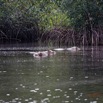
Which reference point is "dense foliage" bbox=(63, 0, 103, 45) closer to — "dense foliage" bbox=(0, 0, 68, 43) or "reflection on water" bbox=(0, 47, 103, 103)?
"dense foliage" bbox=(0, 0, 68, 43)

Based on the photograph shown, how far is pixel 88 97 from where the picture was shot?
12977mm

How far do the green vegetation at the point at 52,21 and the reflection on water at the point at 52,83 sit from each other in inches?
551

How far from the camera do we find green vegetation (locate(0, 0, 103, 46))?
35.9 meters

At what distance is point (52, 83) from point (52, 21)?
2594 centimetres

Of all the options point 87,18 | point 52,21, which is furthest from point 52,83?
point 52,21

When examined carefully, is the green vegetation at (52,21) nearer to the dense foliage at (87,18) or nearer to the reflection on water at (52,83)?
the dense foliage at (87,18)

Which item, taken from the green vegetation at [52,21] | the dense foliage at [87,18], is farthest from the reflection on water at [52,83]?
the green vegetation at [52,21]

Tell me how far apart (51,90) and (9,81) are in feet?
8.21

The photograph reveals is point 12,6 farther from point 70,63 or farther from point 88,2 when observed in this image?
point 70,63

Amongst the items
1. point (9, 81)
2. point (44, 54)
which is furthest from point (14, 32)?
point (9, 81)

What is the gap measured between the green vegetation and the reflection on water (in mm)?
13983

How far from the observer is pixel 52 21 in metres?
41.3

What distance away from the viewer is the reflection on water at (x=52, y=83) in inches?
508

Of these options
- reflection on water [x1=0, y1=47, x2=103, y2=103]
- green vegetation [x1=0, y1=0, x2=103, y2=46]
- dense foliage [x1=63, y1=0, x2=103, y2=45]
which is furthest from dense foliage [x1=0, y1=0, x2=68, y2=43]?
reflection on water [x1=0, y1=47, x2=103, y2=103]
